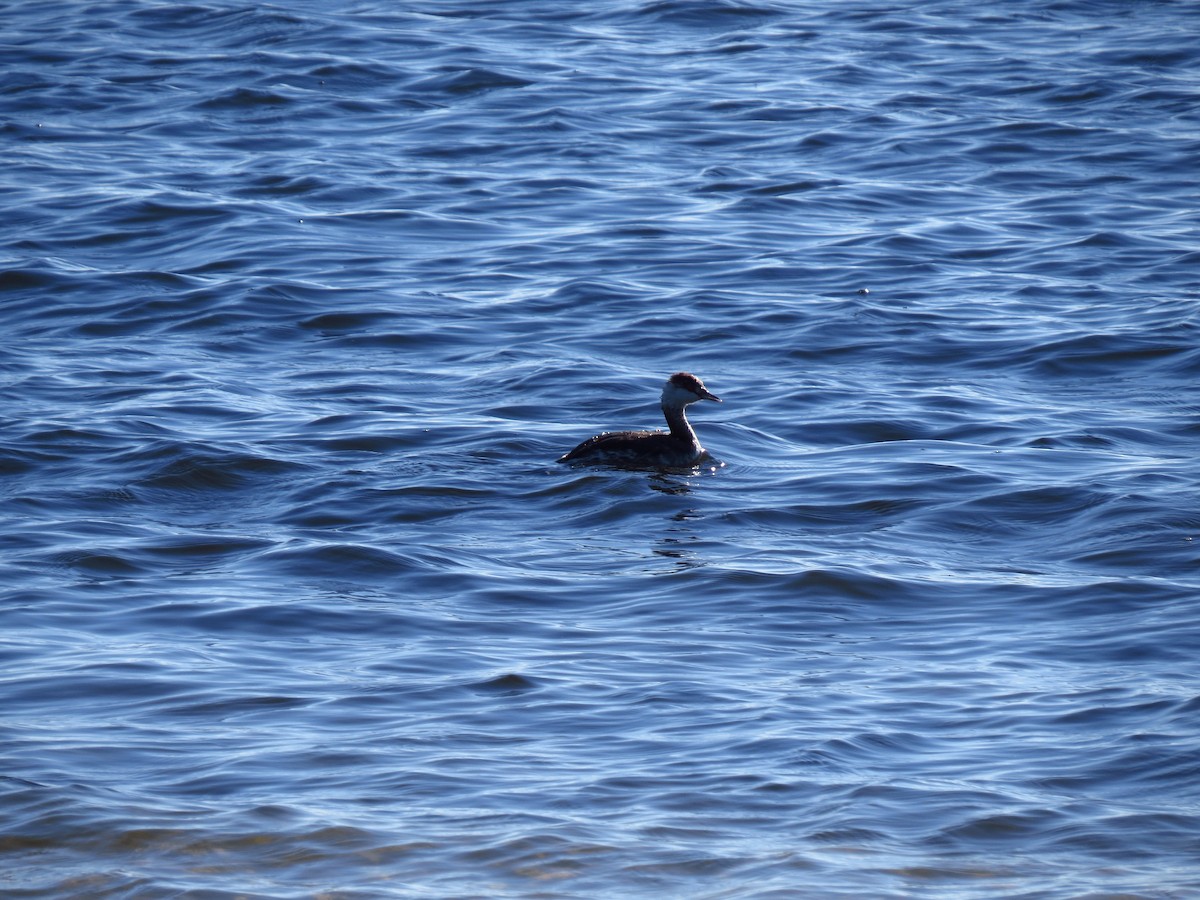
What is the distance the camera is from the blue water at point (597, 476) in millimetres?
7215

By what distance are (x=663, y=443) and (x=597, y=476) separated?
2.14 feet

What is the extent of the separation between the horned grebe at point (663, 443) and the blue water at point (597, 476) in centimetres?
19

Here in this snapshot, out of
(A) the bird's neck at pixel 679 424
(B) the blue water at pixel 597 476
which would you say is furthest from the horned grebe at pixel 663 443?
(B) the blue water at pixel 597 476

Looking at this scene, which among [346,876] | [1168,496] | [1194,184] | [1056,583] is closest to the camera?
[346,876]

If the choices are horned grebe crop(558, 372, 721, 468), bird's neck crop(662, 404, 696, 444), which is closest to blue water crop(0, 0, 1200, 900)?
horned grebe crop(558, 372, 721, 468)

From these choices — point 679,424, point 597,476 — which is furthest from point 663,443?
point 597,476

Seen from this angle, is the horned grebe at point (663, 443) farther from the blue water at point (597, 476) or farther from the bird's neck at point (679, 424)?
the blue water at point (597, 476)

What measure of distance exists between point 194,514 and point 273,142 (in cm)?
1211

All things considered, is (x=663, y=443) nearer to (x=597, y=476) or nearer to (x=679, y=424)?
(x=679, y=424)

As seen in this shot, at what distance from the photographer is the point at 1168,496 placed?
11359 mm

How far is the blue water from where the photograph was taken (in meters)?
7.21

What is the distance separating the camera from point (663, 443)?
41.8 ft

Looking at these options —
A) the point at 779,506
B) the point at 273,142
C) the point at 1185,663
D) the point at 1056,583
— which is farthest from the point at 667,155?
the point at 1185,663

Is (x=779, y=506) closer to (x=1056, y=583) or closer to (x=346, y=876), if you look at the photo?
(x=1056, y=583)
